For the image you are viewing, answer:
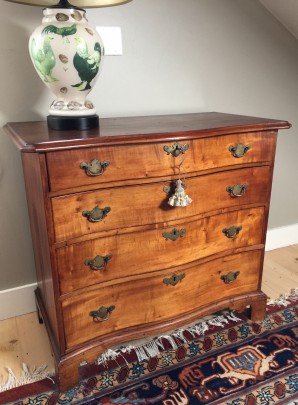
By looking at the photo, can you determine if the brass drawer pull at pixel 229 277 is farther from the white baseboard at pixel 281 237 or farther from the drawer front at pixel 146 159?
the white baseboard at pixel 281 237

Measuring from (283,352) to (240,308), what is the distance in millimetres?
223

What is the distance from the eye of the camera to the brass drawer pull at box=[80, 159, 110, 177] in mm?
991

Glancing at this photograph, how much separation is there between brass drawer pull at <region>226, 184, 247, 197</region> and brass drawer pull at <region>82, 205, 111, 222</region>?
18.0 inches

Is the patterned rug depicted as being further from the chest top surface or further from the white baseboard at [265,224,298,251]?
the chest top surface

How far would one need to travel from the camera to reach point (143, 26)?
146 cm

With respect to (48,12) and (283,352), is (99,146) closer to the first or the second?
(48,12)

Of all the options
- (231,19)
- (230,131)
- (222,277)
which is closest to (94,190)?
(230,131)

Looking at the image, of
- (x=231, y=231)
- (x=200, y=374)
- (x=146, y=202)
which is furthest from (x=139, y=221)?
(x=200, y=374)

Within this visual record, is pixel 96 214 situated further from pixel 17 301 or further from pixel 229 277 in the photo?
pixel 17 301

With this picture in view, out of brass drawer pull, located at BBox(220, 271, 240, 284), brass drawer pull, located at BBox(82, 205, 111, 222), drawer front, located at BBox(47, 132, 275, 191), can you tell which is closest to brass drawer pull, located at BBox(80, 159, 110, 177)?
drawer front, located at BBox(47, 132, 275, 191)

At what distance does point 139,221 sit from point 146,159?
203mm

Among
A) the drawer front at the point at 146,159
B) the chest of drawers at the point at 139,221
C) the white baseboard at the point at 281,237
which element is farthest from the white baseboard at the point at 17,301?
the white baseboard at the point at 281,237

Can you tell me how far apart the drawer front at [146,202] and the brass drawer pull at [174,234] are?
47mm

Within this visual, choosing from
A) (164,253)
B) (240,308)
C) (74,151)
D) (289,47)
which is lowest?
(240,308)
